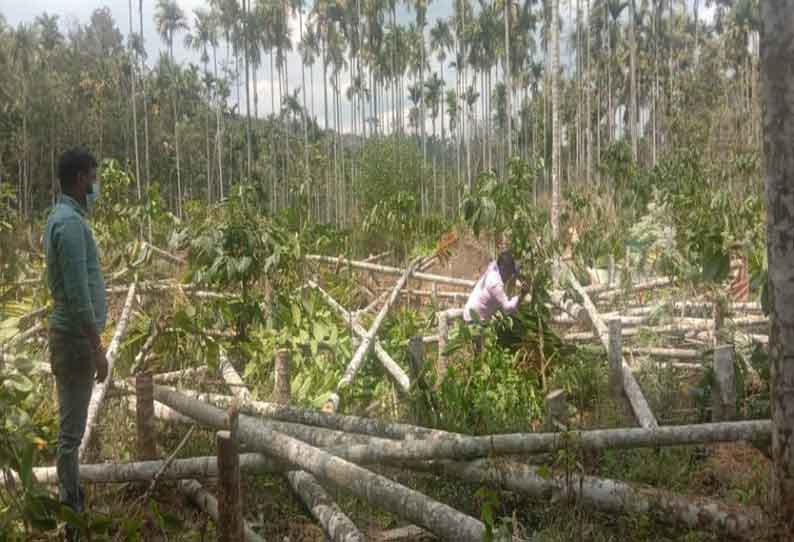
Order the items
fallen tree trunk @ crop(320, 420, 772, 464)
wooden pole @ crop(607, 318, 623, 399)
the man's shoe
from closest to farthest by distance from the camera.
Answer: the man's shoe < fallen tree trunk @ crop(320, 420, 772, 464) < wooden pole @ crop(607, 318, 623, 399)

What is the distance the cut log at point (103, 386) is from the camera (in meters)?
4.35

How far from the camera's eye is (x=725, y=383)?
4.83 metres

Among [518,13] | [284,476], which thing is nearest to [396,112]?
[518,13]

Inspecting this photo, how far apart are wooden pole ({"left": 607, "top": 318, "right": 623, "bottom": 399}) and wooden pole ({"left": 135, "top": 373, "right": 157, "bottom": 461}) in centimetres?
320

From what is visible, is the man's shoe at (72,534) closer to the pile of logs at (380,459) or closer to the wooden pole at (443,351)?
the pile of logs at (380,459)

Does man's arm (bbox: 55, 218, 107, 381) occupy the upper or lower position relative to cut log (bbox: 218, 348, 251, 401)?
upper

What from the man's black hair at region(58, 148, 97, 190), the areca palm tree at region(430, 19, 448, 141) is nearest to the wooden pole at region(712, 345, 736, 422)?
the man's black hair at region(58, 148, 97, 190)

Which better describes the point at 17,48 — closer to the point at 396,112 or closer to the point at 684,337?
the point at 396,112

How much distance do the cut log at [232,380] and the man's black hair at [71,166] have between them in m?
1.99

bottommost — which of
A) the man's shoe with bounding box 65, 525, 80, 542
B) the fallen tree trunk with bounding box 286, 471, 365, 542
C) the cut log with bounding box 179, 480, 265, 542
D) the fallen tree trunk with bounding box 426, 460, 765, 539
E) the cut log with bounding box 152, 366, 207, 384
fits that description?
the cut log with bounding box 179, 480, 265, 542

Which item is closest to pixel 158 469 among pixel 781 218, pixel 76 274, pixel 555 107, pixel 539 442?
pixel 76 274

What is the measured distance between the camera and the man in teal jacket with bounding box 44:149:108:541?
3264 mm

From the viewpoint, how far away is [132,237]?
735 centimetres

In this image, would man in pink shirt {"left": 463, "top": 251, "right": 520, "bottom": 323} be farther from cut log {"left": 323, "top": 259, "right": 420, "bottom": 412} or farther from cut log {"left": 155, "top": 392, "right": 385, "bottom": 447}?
cut log {"left": 155, "top": 392, "right": 385, "bottom": 447}
